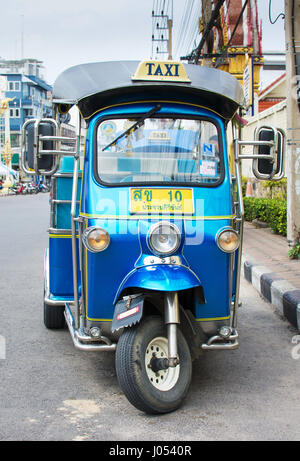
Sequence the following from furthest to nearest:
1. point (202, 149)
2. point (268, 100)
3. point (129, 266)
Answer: point (268, 100) < point (202, 149) < point (129, 266)

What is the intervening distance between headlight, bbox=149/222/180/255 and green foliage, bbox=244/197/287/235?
701cm

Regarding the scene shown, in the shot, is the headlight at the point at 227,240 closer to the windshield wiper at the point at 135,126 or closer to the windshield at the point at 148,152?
the windshield at the point at 148,152

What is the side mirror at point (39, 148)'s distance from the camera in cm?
395

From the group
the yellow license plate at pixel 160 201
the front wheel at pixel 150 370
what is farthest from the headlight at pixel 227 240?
the front wheel at pixel 150 370

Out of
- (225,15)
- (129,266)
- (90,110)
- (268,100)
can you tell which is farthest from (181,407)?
(268,100)

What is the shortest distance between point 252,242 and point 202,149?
6551 mm

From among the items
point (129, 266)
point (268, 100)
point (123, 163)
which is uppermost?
point (268, 100)

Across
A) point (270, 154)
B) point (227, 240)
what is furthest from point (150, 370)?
point (270, 154)

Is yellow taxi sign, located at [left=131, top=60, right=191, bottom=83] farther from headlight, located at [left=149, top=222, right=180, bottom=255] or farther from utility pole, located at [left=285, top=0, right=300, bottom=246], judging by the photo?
utility pole, located at [left=285, top=0, right=300, bottom=246]

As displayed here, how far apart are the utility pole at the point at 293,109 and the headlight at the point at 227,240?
14.8 feet

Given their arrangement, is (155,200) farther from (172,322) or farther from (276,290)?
(276,290)

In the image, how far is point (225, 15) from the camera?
63.3 ft

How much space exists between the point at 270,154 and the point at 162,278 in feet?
4.40

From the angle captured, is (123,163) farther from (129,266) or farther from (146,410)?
(146,410)
